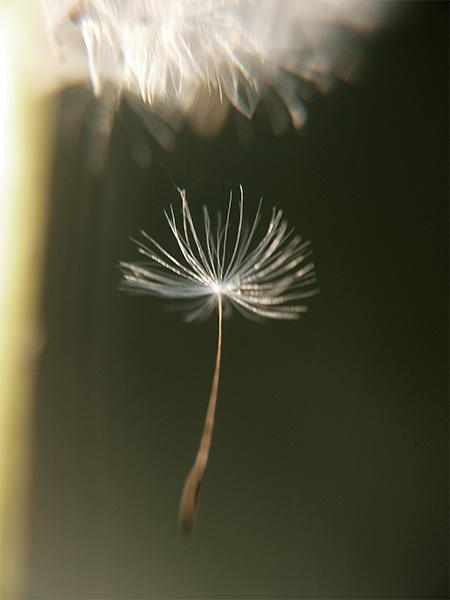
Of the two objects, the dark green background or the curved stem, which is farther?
the dark green background

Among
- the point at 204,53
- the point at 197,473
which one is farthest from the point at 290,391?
the point at 204,53

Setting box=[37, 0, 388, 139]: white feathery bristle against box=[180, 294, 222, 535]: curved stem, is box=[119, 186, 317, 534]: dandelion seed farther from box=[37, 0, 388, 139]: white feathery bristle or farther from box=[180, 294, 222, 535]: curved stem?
box=[37, 0, 388, 139]: white feathery bristle

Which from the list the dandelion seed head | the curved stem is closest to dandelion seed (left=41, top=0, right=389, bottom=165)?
the dandelion seed head

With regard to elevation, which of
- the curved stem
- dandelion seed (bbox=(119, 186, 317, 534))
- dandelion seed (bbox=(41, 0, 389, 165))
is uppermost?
dandelion seed (bbox=(41, 0, 389, 165))

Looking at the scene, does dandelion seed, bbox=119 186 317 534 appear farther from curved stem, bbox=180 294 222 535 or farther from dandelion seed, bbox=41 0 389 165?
dandelion seed, bbox=41 0 389 165

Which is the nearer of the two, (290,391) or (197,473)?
(197,473)

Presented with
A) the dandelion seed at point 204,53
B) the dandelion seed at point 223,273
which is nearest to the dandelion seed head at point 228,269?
the dandelion seed at point 223,273

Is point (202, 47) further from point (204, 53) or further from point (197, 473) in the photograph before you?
point (197, 473)

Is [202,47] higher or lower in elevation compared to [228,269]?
higher

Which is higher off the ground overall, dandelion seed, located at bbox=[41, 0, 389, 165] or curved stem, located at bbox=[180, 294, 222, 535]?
dandelion seed, located at bbox=[41, 0, 389, 165]
